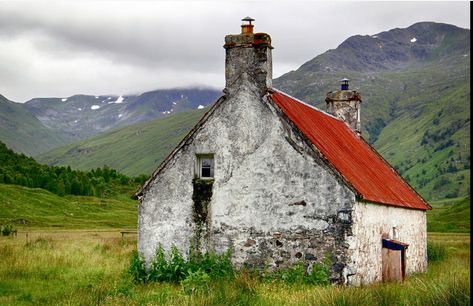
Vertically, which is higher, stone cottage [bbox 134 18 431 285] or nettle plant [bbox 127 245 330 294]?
stone cottage [bbox 134 18 431 285]

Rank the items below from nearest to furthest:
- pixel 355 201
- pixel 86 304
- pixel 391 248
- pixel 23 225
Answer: pixel 86 304, pixel 355 201, pixel 391 248, pixel 23 225

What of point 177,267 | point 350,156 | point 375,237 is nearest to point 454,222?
point 350,156

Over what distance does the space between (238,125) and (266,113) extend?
1010 mm

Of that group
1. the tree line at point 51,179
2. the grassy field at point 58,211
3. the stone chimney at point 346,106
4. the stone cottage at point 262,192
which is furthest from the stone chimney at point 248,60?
the tree line at point 51,179

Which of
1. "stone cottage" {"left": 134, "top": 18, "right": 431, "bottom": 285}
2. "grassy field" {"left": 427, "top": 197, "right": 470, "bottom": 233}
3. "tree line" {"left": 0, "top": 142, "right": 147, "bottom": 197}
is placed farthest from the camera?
"tree line" {"left": 0, "top": 142, "right": 147, "bottom": 197}

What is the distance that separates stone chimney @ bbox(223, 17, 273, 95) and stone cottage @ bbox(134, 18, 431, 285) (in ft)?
0.11

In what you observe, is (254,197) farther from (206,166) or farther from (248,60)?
(248,60)

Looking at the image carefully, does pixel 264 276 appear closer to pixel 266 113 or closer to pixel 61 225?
pixel 266 113

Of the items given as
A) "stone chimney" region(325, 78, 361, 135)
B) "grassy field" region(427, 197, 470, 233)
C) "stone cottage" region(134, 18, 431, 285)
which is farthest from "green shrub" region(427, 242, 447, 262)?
"grassy field" region(427, 197, 470, 233)

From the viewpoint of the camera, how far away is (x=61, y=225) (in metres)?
69.0

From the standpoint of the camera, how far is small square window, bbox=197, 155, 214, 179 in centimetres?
2114

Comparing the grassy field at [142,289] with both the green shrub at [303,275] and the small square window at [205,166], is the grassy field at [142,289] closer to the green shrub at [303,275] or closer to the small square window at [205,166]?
the green shrub at [303,275]

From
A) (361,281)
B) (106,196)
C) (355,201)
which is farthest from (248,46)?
(106,196)

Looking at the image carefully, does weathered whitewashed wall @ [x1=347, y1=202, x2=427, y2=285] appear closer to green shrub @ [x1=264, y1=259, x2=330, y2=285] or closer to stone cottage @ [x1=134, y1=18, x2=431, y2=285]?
stone cottage @ [x1=134, y1=18, x2=431, y2=285]
